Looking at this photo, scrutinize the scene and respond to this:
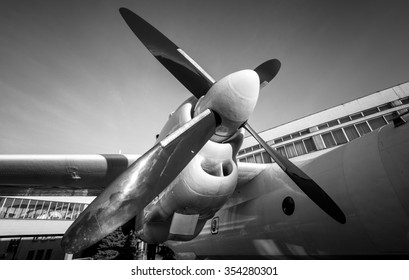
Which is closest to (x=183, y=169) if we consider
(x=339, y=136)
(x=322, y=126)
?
(x=339, y=136)

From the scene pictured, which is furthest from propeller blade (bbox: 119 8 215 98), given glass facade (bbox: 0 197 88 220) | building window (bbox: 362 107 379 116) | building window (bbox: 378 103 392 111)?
glass facade (bbox: 0 197 88 220)

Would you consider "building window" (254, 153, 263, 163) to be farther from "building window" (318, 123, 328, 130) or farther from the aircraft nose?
the aircraft nose

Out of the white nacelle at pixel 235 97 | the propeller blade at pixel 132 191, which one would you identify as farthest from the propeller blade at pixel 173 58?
the propeller blade at pixel 132 191

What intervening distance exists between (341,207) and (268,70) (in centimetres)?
389

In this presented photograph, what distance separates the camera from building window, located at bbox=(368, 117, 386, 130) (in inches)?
628

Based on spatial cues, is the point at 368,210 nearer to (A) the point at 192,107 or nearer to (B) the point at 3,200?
(A) the point at 192,107

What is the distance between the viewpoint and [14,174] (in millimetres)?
4961

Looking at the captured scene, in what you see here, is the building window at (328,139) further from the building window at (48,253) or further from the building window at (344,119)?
the building window at (48,253)

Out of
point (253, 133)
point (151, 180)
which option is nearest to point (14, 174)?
point (151, 180)

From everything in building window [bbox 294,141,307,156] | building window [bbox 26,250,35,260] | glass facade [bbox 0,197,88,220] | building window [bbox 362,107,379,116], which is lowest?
building window [bbox 26,250,35,260]

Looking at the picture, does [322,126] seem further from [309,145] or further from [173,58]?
[173,58]

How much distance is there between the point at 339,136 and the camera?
1748cm

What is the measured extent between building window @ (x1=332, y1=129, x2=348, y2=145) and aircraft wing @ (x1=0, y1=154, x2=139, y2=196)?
1867 cm
